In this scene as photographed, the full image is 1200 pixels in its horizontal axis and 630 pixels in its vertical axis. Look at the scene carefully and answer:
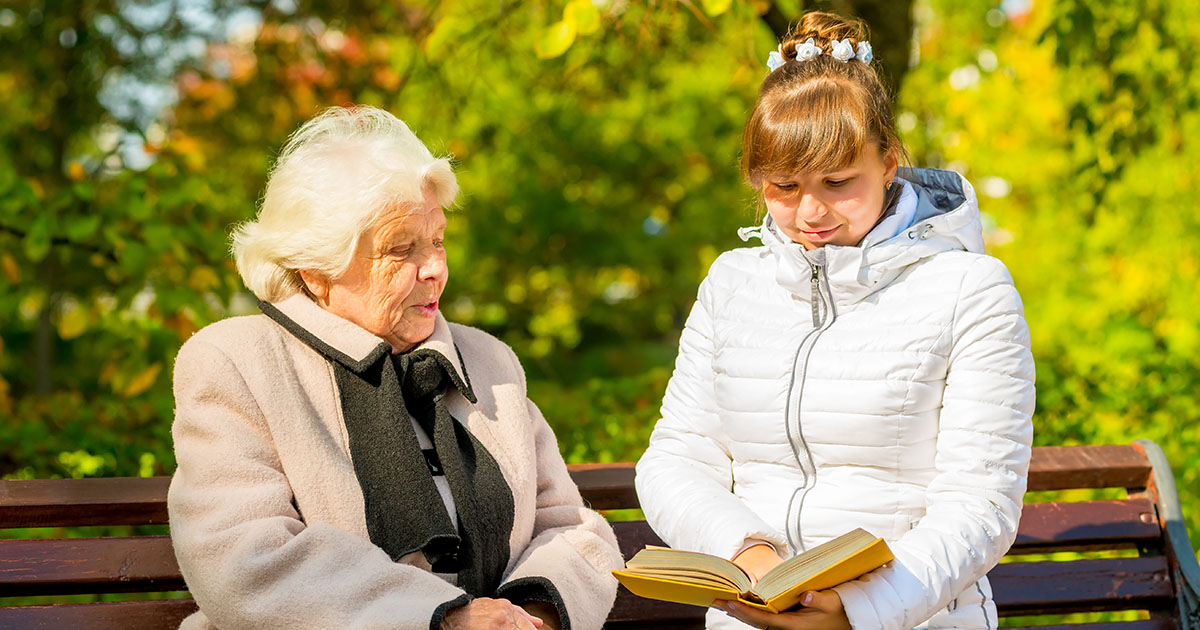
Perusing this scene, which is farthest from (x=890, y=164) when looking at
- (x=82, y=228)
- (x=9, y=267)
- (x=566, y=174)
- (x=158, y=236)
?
(x=566, y=174)

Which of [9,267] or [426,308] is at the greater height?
[426,308]

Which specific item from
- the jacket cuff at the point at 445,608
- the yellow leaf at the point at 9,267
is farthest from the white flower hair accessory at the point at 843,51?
the yellow leaf at the point at 9,267

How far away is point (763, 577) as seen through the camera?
Result: 2102 mm

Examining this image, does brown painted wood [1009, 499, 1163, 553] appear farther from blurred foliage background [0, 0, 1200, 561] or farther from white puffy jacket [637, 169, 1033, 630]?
blurred foliage background [0, 0, 1200, 561]

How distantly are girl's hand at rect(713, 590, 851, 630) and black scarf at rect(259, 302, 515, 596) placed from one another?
0.77 m

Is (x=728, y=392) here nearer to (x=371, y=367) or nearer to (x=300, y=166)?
(x=371, y=367)

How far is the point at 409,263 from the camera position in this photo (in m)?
2.73

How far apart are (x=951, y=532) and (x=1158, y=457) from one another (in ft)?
5.48

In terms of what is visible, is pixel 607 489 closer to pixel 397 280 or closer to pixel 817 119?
pixel 397 280

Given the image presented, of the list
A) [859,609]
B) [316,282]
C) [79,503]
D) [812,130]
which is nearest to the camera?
[859,609]

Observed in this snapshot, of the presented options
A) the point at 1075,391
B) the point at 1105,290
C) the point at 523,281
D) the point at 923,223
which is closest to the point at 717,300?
the point at 923,223

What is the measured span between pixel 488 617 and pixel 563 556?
0.29 metres

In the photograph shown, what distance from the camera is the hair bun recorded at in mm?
2535

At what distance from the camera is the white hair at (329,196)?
2.68m
